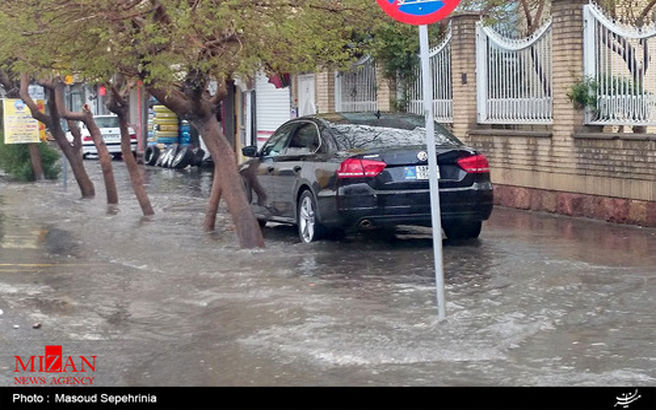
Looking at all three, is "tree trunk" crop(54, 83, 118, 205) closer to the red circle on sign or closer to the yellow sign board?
the yellow sign board

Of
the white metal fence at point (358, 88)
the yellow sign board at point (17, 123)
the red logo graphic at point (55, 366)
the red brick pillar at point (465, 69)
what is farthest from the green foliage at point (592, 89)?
the yellow sign board at point (17, 123)

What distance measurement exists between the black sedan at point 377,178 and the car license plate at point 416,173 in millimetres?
11

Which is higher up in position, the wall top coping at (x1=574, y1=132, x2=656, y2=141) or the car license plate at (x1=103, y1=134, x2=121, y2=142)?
the car license plate at (x1=103, y1=134, x2=121, y2=142)

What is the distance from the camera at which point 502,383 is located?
6.91 metres

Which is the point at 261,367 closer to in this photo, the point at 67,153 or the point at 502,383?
the point at 502,383

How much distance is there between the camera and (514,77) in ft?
57.0

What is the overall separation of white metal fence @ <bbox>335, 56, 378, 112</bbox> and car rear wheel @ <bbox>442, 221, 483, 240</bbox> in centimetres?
880

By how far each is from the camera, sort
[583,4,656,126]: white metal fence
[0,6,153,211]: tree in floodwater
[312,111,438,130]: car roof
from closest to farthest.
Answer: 1. [0,6,153,211]: tree in floodwater
2. [312,111,438,130]: car roof
3. [583,4,656,126]: white metal fence

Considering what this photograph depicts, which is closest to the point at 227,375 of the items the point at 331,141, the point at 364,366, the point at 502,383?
the point at 364,366

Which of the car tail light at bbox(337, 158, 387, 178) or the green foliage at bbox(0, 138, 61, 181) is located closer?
the car tail light at bbox(337, 158, 387, 178)

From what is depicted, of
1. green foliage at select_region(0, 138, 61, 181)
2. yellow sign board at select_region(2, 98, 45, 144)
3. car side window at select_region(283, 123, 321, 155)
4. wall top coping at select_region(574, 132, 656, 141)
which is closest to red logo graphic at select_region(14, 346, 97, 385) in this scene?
car side window at select_region(283, 123, 321, 155)

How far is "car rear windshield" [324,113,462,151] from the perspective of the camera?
1299 centimetres

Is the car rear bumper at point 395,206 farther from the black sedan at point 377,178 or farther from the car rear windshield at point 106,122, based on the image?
the car rear windshield at point 106,122

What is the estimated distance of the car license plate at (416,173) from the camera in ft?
41.3
